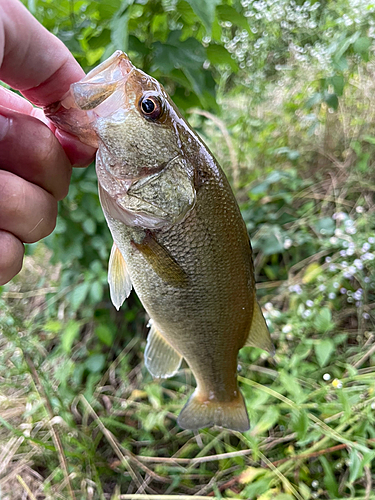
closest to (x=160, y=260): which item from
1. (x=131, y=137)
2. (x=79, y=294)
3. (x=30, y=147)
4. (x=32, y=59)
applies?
(x=131, y=137)

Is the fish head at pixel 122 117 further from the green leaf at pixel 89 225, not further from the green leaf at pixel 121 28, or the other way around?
the green leaf at pixel 89 225

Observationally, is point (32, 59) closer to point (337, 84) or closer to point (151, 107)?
point (151, 107)

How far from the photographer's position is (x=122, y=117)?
0.78 m

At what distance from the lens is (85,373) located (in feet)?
6.55

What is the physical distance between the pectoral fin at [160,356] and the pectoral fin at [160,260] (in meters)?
0.34

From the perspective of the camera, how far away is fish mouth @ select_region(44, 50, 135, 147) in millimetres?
744

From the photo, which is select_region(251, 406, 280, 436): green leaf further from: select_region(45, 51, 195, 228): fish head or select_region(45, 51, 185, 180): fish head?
select_region(45, 51, 185, 180): fish head

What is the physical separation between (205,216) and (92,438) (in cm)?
148

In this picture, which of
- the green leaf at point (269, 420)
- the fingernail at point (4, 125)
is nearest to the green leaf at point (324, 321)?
the green leaf at point (269, 420)

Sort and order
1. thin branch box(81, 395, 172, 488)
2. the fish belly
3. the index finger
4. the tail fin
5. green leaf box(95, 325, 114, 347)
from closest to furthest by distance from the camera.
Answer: the index finger < the fish belly < the tail fin < thin branch box(81, 395, 172, 488) < green leaf box(95, 325, 114, 347)

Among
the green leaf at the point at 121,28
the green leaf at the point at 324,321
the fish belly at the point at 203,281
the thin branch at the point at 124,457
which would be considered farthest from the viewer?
the thin branch at the point at 124,457

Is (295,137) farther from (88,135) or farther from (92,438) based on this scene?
(92,438)

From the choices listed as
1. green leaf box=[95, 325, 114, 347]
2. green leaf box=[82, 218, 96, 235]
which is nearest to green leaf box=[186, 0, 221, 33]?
green leaf box=[82, 218, 96, 235]

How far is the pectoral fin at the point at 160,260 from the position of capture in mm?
897
